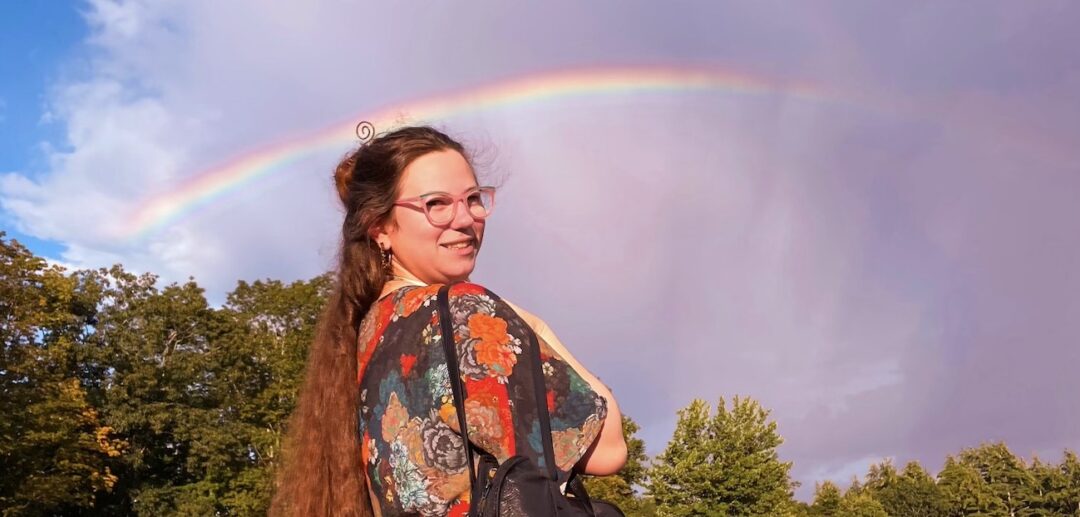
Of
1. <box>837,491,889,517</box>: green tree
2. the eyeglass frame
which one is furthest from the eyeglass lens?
<box>837,491,889,517</box>: green tree

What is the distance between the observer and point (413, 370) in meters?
2.54

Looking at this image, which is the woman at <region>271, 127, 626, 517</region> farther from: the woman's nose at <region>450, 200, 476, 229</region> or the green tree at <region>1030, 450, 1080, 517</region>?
the green tree at <region>1030, 450, 1080, 517</region>

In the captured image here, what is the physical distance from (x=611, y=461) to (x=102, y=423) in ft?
160

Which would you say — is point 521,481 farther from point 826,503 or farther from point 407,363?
point 826,503

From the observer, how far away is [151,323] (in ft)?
155

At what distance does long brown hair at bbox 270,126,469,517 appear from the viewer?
2.81 m

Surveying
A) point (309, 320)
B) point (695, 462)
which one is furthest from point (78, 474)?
point (695, 462)

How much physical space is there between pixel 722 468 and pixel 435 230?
39.3 metres

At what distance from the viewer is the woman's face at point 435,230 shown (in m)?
2.93

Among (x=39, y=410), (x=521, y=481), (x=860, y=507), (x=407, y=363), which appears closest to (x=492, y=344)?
(x=407, y=363)

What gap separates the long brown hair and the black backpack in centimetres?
52

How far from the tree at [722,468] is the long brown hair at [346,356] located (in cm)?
3740

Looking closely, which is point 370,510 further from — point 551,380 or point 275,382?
point 275,382

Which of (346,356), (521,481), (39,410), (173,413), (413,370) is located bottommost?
(521,481)
